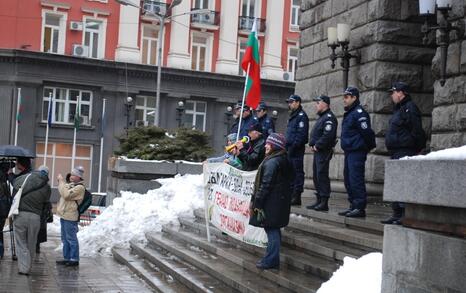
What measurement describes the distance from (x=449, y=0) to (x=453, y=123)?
177 cm

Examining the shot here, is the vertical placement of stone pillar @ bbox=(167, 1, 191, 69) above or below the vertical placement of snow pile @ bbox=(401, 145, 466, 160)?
above

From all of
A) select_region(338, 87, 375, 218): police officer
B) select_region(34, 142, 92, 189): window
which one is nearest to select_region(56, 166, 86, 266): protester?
select_region(338, 87, 375, 218): police officer

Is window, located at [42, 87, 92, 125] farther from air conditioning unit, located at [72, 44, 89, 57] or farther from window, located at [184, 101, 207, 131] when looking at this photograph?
window, located at [184, 101, 207, 131]

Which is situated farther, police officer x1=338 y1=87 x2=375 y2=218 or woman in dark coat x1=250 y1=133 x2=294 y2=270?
police officer x1=338 y1=87 x2=375 y2=218

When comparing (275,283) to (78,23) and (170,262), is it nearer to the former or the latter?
(170,262)

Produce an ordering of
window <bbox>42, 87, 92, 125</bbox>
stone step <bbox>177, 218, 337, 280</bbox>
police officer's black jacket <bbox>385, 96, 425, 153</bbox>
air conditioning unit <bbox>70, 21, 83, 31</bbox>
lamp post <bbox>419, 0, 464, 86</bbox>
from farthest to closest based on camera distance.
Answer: air conditioning unit <bbox>70, 21, 83, 31</bbox> < window <bbox>42, 87, 92, 125</bbox> < lamp post <bbox>419, 0, 464, 86</bbox> < police officer's black jacket <bbox>385, 96, 425, 153</bbox> < stone step <bbox>177, 218, 337, 280</bbox>

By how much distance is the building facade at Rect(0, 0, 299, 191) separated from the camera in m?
41.2

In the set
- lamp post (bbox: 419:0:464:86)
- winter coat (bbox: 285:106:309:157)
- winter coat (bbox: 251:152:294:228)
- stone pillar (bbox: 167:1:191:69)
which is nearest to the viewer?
winter coat (bbox: 251:152:294:228)

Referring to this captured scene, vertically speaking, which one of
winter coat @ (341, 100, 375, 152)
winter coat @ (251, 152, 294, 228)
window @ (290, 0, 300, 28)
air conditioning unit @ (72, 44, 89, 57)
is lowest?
winter coat @ (251, 152, 294, 228)

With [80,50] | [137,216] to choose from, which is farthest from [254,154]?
[80,50]

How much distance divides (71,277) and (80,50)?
31.7 m

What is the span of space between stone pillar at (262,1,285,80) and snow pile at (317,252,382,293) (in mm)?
40859

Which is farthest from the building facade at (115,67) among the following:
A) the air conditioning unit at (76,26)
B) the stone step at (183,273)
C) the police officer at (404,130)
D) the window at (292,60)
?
the police officer at (404,130)

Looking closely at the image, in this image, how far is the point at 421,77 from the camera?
1395 cm
